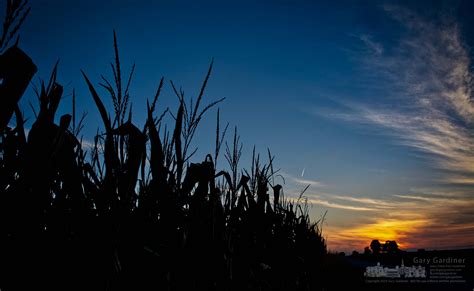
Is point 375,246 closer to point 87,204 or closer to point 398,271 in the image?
point 398,271

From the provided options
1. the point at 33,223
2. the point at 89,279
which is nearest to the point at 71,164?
the point at 33,223

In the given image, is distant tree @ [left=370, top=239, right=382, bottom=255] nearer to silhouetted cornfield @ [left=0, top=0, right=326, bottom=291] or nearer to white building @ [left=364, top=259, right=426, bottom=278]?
white building @ [left=364, top=259, right=426, bottom=278]

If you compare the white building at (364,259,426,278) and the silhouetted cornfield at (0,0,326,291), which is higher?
the silhouetted cornfield at (0,0,326,291)

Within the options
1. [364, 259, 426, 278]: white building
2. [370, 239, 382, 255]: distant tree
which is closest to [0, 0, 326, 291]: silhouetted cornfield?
[364, 259, 426, 278]: white building

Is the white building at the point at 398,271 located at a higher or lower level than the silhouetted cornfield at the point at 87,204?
lower

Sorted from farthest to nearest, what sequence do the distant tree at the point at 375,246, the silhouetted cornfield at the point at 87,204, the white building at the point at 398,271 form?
the distant tree at the point at 375,246 → the white building at the point at 398,271 → the silhouetted cornfield at the point at 87,204

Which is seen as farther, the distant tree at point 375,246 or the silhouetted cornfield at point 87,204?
the distant tree at point 375,246

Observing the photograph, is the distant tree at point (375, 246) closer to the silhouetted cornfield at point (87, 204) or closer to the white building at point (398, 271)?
the white building at point (398, 271)

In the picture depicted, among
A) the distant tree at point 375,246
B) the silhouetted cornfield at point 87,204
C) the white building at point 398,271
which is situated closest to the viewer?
the silhouetted cornfield at point 87,204

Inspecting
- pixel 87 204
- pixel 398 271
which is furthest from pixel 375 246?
pixel 87 204

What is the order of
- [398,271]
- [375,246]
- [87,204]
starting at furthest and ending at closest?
1. [375,246]
2. [398,271]
3. [87,204]

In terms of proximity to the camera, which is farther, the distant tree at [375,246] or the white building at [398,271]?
the distant tree at [375,246]

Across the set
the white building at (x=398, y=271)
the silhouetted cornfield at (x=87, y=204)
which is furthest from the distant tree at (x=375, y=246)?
the silhouetted cornfield at (x=87, y=204)

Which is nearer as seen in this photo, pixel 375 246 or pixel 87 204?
pixel 87 204
